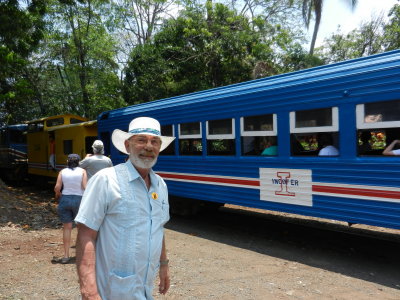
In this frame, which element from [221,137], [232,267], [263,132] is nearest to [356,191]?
[263,132]

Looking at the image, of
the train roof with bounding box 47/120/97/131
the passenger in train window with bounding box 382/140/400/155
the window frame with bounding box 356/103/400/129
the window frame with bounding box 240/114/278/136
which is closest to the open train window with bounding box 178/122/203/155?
the window frame with bounding box 240/114/278/136

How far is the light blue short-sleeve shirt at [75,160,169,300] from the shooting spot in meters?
2.12

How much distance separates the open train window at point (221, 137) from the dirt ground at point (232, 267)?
171 centimetres

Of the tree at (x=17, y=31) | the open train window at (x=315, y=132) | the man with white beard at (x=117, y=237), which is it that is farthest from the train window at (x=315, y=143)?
the tree at (x=17, y=31)

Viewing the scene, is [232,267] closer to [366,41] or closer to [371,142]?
[371,142]

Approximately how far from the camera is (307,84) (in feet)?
19.6

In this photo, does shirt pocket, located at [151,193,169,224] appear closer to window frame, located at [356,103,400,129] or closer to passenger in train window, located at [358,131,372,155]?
window frame, located at [356,103,400,129]

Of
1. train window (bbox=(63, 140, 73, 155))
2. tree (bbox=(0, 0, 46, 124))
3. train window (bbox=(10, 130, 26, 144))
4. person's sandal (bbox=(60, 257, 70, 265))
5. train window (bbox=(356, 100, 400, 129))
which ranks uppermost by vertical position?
tree (bbox=(0, 0, 46, 124))

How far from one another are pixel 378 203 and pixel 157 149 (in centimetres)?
390

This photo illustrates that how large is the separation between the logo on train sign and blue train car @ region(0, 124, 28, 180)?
14.9 m

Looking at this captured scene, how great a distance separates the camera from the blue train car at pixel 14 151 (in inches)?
716

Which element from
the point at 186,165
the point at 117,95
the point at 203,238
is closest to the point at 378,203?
the point at 203,238

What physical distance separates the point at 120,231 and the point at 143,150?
1.64 feet

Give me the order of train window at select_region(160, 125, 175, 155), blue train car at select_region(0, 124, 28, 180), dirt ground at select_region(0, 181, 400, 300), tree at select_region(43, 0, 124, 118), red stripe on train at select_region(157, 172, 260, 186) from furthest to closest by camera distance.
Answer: tree at select_region(43, 0, 124, 118) → blue train car at select_region(0, 124, 28, 180) → train window at select_region(160, 125, 175, 155) → red stripe on train at select_region(157, 172, 260, 186) → dirt ground at select_region(0, 181, 400, 300)
